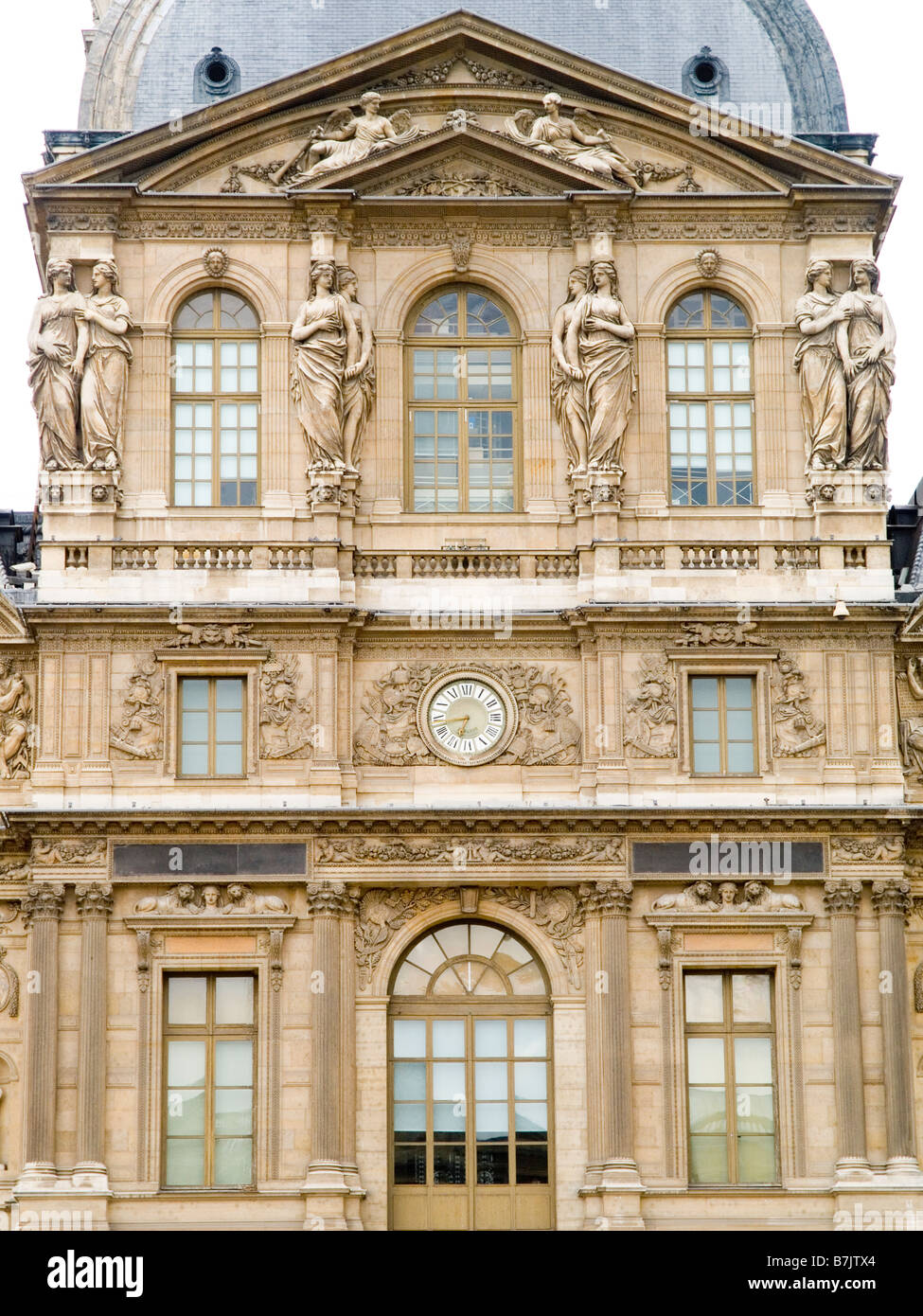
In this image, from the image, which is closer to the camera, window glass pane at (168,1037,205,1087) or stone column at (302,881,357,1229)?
stone column at (302,881,357,1229)

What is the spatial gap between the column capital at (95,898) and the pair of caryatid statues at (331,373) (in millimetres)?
7056

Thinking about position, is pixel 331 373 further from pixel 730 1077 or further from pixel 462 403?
pixel 730 1077

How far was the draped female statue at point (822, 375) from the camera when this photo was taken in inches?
1821

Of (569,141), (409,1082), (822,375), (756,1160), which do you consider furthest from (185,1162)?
(569,141)

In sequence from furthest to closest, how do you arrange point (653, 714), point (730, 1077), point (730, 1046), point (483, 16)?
point (483, 16) < point (653, 714) < point (730, 1046) < point (730, 1077)

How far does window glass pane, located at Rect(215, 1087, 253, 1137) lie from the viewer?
4406 centimetres

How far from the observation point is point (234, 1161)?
44.0 meters

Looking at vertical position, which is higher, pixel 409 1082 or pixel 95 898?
pixel 95 898

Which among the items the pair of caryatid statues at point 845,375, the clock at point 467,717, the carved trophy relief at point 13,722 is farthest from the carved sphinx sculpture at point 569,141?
the carved trophy relief at point 13,722

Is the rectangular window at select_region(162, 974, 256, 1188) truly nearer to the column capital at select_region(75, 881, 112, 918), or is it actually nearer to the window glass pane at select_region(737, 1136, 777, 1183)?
the column capital at select_region(75, 881, 112, 918)

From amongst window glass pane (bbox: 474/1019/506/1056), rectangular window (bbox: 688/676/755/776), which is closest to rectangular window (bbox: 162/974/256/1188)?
window glass pane (bbox: 474/1019/506/1056)

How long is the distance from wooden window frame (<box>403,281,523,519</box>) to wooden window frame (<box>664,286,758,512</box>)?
231cm

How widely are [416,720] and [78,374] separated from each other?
7402mm

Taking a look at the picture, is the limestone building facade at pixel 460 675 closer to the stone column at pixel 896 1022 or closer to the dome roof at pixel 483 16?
the stone column at pixel 896 1022
